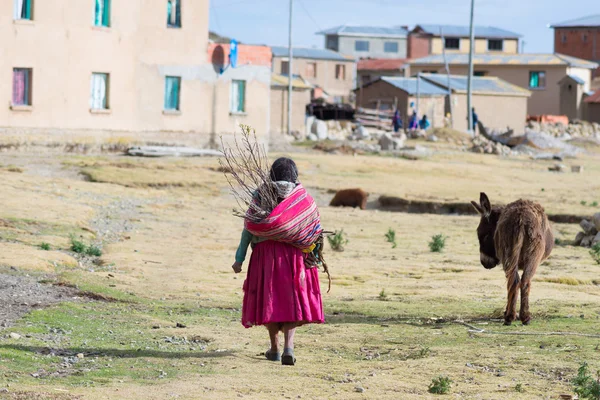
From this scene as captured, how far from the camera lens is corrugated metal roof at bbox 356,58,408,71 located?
291 feet

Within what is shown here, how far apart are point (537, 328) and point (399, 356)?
2.06 m

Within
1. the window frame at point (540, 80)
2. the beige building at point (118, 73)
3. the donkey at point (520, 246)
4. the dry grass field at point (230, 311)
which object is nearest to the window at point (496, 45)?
the window frame at point (540, 80)

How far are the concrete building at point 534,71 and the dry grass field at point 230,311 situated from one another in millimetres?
53618

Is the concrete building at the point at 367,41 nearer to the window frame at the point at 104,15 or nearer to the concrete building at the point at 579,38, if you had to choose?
the concrete building at the point at 579,38

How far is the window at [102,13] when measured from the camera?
1358 inches

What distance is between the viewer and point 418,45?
110000 millimetres

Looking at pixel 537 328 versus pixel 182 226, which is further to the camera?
pixel 182 226

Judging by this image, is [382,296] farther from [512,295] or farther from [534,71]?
[534,71]

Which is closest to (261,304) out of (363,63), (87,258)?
(87,258)

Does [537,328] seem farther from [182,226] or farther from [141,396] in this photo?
[182,226]

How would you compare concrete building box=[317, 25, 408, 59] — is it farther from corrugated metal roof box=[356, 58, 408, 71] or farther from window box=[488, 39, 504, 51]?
corrugated metal roof box=[356, 58, 408, 71]

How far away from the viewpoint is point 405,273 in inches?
618

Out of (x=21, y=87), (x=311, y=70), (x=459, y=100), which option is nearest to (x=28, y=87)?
(x=21, y=87)

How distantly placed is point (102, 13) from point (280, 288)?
91.2 feet
